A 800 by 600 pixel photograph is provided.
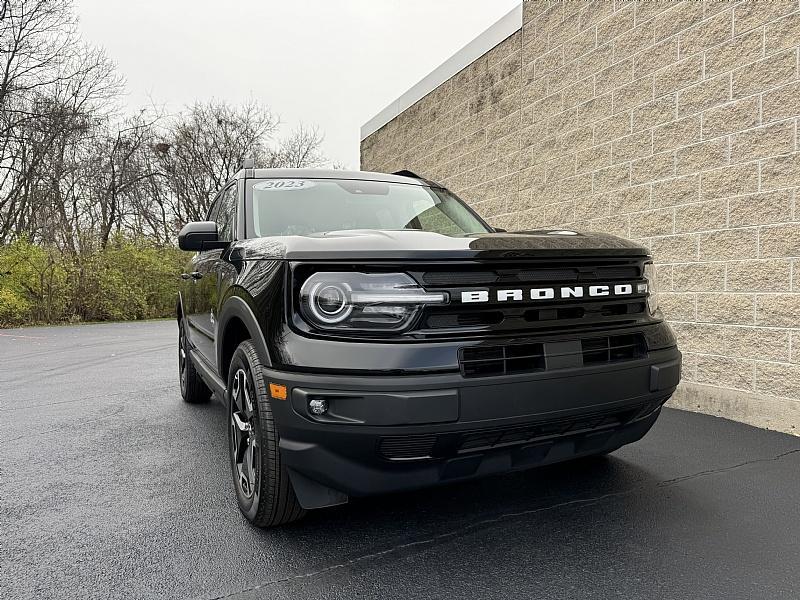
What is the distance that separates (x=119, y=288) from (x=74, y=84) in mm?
8081

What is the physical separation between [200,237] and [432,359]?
197 cm

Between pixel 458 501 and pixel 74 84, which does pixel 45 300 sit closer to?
pixel 74 84

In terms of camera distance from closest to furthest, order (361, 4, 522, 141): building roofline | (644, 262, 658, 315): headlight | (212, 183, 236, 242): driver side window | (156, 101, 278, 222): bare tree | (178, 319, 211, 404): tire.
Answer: (644, 262, 658, 315): headlight < (212, 183, 236, 242): driver side window < (178, 319, 211, 404): tire < (361, 4, 522, 141): building roofline < (156, 101, 278, 222): bare tree

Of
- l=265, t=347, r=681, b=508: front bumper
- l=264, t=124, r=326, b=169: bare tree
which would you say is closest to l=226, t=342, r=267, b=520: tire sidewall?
l=265, t=347, r=681, b=508: front bumper

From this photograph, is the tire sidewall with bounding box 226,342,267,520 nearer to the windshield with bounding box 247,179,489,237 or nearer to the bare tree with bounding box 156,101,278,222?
the windshield with bounding box 247,179,489,237

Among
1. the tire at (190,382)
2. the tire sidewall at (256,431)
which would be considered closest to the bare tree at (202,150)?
the tire at (190,382)

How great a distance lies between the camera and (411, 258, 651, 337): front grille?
212cm

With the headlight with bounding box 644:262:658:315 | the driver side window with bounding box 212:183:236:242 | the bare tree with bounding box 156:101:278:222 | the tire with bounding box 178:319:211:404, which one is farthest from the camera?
the bare tree with bounding box 156:101:278:222

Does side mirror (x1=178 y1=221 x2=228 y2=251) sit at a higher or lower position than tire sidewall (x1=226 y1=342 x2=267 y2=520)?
higher

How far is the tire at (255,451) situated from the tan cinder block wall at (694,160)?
3.28 m

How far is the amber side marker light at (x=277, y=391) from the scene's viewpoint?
7.01 ft

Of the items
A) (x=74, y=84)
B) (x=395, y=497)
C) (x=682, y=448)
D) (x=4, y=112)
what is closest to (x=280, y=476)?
(x=395, y=497)

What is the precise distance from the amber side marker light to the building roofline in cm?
574

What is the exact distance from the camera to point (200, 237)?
3426 millimetres
